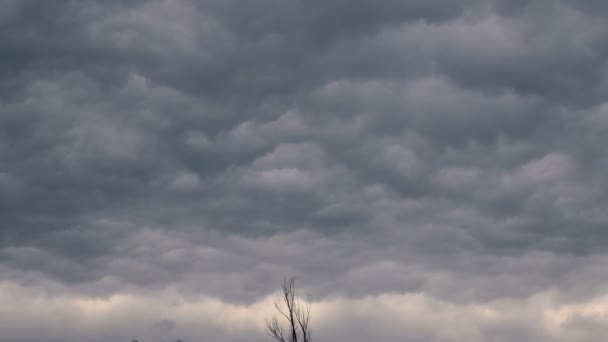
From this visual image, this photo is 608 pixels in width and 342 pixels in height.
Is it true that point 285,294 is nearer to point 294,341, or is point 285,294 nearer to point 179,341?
point 294,341

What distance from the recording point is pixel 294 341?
196 feet

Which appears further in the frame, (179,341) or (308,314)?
(179,341)

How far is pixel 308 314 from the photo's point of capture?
61125mm

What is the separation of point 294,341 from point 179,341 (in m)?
63.7

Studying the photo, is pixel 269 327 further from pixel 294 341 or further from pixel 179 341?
pixel 179 341

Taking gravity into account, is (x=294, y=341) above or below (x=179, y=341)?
below

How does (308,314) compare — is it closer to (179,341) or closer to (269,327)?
(269,327)

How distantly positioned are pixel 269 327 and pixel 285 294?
8.81ft

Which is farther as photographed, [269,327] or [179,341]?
[179,341]

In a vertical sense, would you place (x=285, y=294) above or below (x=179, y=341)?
below

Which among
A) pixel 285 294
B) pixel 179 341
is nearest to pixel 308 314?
pixel 285 294

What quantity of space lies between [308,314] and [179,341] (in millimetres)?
63194

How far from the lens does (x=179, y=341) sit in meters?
120

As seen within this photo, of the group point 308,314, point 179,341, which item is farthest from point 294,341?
point 179,341
